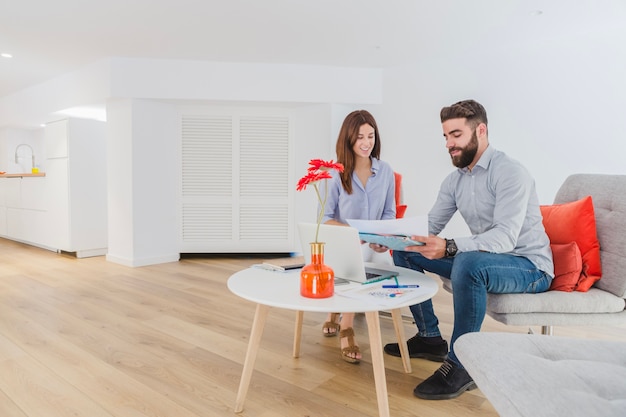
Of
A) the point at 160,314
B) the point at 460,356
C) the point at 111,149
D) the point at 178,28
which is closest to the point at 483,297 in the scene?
the point at 460,356

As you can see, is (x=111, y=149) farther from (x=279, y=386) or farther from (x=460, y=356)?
(x=460, y=356)

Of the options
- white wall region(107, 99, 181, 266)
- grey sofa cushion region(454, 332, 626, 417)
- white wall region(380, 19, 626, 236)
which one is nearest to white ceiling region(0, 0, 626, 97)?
white wall region(380, 19, 626, 236)

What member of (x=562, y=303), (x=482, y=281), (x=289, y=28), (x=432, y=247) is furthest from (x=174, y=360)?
(x=289, y=28)

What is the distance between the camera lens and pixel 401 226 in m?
1.65

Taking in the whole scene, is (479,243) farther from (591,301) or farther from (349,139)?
(349,139)

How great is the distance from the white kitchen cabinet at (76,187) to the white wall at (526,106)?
331cm

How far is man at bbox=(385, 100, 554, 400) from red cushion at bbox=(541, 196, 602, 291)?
129mm

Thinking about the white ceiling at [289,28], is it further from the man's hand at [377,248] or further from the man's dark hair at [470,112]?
the man's hand at [377,248]

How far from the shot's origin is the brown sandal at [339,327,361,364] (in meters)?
2.10

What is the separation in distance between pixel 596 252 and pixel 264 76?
360 cm

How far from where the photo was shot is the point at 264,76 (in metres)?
4.60

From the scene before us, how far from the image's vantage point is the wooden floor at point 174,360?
1691 mm

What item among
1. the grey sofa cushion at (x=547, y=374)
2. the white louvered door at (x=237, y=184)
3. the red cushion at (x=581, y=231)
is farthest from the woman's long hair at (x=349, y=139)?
the white louvered door at (x=237, y=184)

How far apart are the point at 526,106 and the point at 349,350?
3.13 meters
